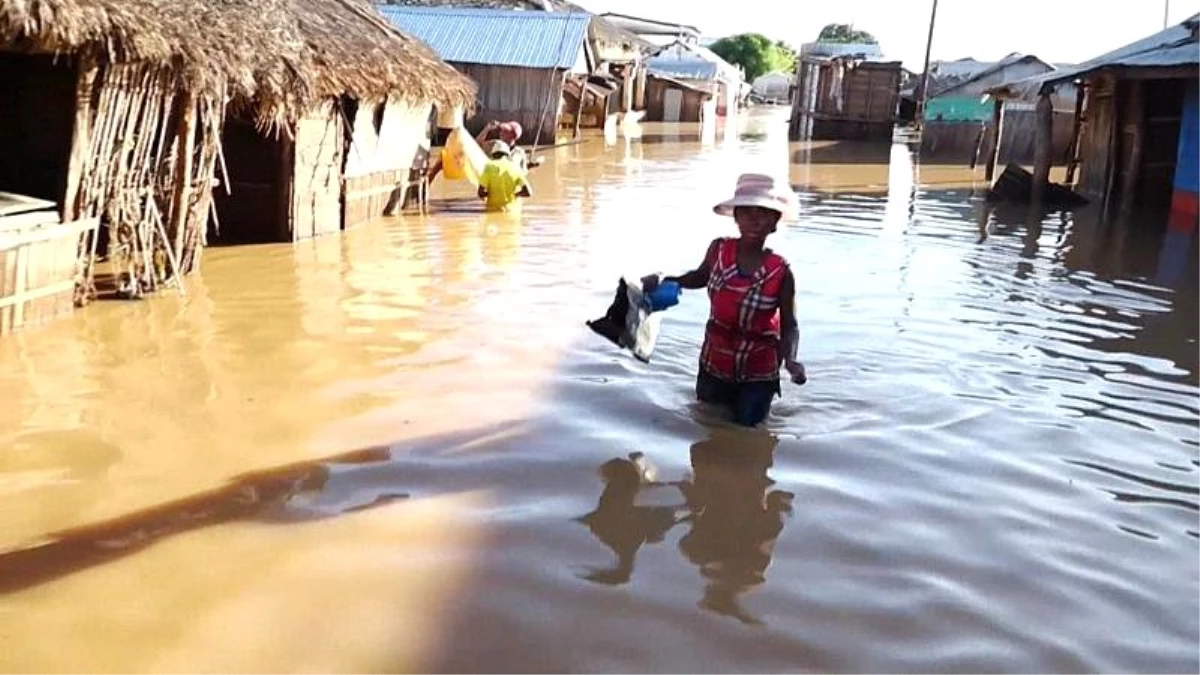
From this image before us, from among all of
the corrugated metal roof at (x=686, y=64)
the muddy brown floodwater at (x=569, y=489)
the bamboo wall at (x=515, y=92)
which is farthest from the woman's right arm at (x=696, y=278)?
the corrugated metal roof at (x=686, y=64)

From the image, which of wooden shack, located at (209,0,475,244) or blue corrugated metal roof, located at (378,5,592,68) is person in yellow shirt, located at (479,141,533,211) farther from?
blue corrugated metal roof, located at (378,5,592,68)

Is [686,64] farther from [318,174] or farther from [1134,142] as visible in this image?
[318,174]

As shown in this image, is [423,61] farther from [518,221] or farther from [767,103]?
[767,103]

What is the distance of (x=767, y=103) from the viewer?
82.0m

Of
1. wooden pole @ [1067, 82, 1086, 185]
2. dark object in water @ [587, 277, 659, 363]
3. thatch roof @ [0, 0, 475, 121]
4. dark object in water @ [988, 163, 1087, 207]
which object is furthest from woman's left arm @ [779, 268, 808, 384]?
wooden pole @ [1067, 82, 1086, 185]

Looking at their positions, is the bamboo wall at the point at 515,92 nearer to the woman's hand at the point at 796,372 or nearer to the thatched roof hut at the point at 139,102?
the thatched roof hut at the point at 139,102

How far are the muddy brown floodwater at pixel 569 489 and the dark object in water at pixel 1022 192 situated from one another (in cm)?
886

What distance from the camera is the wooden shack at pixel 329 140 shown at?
35.3ft

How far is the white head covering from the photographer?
16.5 ft

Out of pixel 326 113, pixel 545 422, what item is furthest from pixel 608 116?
pixel 545 422

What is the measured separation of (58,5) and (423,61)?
7216 mm

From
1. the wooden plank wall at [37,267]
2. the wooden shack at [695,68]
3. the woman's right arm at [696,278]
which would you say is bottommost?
the wooden plank wall at [37,267]

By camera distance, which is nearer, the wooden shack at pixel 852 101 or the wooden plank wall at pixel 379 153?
the wooden plank wall at pixel 379 153

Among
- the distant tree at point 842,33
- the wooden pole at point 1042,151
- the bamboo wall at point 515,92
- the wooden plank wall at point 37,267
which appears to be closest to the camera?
the wooden plank wall at point 37,267
